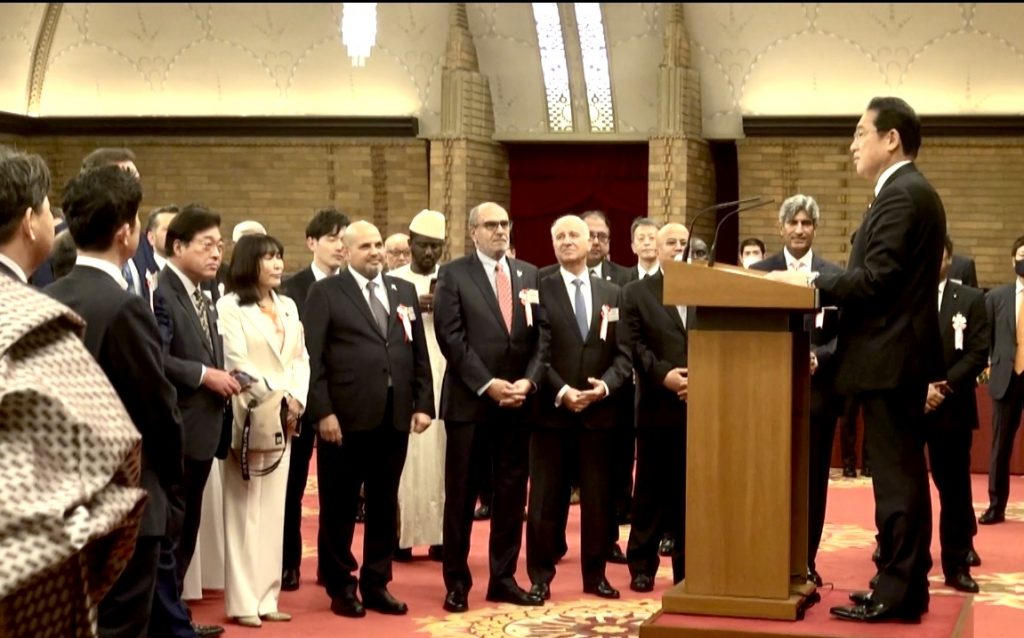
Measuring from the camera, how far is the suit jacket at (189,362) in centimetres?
479

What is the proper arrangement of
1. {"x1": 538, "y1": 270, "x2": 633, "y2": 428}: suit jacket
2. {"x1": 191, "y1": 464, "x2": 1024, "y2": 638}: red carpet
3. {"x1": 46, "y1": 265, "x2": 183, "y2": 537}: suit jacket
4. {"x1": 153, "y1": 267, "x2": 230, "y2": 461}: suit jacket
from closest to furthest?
1. {"x1": 46, "y1": 265, "x2": 183, "y2": 537}: suit jacket
2. {"x1": 153, "y1": 267, "x2": 230, "y2": 461}: suit jacket
3. {"x1": 191, "y1": 464, "x2": 1024, "y2": 638}: red carpet
4. {"x1": 538, "y1": 270, "x2": 633, "y2": 428}: suit jacket

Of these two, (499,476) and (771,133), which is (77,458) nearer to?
(499,476)

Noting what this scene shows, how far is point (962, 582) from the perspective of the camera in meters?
6.03

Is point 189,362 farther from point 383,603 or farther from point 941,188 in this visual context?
point 941,188

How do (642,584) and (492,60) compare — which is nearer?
(642,584)

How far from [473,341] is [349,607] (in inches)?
45.9

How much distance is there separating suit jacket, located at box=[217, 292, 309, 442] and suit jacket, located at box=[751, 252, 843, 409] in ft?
6.49

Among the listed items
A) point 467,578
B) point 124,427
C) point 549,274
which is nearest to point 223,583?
point 467,578

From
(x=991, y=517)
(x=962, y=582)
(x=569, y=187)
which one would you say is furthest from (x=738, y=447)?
(x=569, y=187)

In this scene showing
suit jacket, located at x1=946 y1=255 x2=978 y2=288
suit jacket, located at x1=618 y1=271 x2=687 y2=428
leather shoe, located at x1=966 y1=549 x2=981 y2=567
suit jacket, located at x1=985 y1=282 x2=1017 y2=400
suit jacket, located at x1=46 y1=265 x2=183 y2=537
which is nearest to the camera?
suit jacket, located at x1=46 y1=265 x2=183 y2=537

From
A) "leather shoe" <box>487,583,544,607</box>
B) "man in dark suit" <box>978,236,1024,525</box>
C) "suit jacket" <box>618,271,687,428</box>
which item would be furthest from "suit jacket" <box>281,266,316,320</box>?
"man in dark suit" <box>978,236,1024,525</box>

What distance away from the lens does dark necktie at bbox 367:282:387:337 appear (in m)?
5.68

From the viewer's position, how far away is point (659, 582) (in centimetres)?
628

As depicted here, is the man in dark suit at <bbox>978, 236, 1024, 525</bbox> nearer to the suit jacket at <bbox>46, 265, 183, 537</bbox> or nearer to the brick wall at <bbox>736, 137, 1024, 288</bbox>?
the brick wall at <bbox>736, 137, 1024, 288</bbox>
